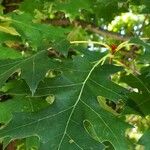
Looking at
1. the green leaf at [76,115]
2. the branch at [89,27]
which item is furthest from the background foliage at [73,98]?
the branch at [89,27]

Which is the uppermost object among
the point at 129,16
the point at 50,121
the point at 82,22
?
the point at 50,121

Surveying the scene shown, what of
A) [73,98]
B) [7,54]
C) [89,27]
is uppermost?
[73,98]

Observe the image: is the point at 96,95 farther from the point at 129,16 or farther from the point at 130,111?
the point at 129,16

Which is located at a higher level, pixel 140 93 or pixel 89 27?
pixel 140 93

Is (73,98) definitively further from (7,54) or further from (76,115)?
(7,54)

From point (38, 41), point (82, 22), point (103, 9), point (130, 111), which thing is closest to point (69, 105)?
point (130, 111)

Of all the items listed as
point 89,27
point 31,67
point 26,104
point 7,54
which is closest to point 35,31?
point 7,54

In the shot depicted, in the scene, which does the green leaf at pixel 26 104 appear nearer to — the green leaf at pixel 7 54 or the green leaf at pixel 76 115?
the green leaf at pixel 76 115
